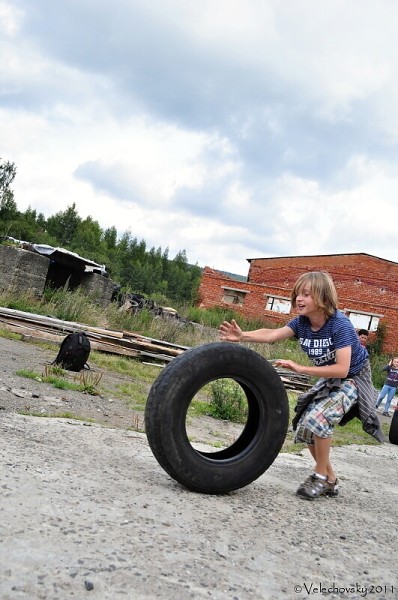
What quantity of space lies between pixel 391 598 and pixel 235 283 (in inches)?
1334

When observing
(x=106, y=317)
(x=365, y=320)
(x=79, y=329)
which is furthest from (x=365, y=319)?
(x=79, y=329)

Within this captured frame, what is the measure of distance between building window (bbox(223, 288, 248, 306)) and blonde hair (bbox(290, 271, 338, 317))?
3233 cm

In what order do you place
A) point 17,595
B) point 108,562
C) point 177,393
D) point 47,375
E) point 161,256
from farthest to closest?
point 161,256, point 47,375, point 177,393, point 108,562, point 17,595

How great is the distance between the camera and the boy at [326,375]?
329 centimetres

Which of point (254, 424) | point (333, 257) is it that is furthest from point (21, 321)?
point (333, 257)

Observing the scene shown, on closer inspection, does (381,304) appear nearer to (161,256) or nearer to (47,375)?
(47,375)

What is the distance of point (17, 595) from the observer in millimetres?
1496

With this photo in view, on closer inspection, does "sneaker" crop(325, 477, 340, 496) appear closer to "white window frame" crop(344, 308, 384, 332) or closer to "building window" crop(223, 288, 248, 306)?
"white window frame" crop(344, 308, 384, 332)

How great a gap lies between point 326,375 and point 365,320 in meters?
30.3

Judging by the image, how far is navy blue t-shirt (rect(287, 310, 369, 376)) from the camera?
3338 millimetres

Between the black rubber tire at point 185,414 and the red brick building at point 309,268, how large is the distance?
1131 inches

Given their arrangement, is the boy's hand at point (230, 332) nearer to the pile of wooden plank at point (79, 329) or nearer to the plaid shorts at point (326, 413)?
the plaid shorts at point (326, 413)

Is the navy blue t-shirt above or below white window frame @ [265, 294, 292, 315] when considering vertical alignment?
below

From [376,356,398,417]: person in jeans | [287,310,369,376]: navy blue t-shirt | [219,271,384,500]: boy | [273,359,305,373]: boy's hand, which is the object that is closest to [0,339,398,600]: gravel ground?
[219,271,384,500]: boy
